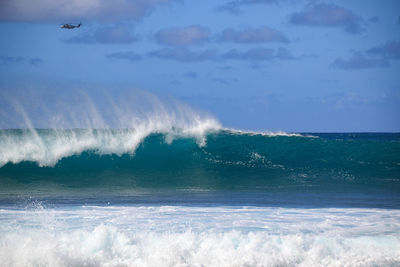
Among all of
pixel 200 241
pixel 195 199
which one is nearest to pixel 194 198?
pixel 195 199

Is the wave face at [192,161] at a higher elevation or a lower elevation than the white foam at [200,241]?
higher

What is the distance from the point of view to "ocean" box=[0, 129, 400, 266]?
22.0 feet

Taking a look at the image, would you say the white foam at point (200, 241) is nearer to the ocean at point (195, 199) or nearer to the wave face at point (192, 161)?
the ocean at point (195, 199)

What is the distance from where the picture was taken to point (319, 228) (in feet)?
25.5

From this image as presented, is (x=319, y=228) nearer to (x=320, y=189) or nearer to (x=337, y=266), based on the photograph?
(x=337, y=266)

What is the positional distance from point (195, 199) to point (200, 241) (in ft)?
11.9

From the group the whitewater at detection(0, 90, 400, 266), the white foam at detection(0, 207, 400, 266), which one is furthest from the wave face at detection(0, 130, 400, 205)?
the white foam at detection(0, 207, 400, 266)

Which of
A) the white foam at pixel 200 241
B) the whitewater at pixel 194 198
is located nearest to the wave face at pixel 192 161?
the whitewater at pixel 194 198

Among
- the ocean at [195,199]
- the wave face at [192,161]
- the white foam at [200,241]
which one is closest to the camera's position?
the white foam at [200,241]

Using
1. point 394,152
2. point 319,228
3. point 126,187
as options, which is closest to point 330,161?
point 394,152

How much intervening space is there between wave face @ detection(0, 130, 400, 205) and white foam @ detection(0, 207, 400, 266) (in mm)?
3766

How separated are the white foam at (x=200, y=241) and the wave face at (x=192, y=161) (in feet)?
12.4

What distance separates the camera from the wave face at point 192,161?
12.9 m

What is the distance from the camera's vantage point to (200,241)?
696cm
